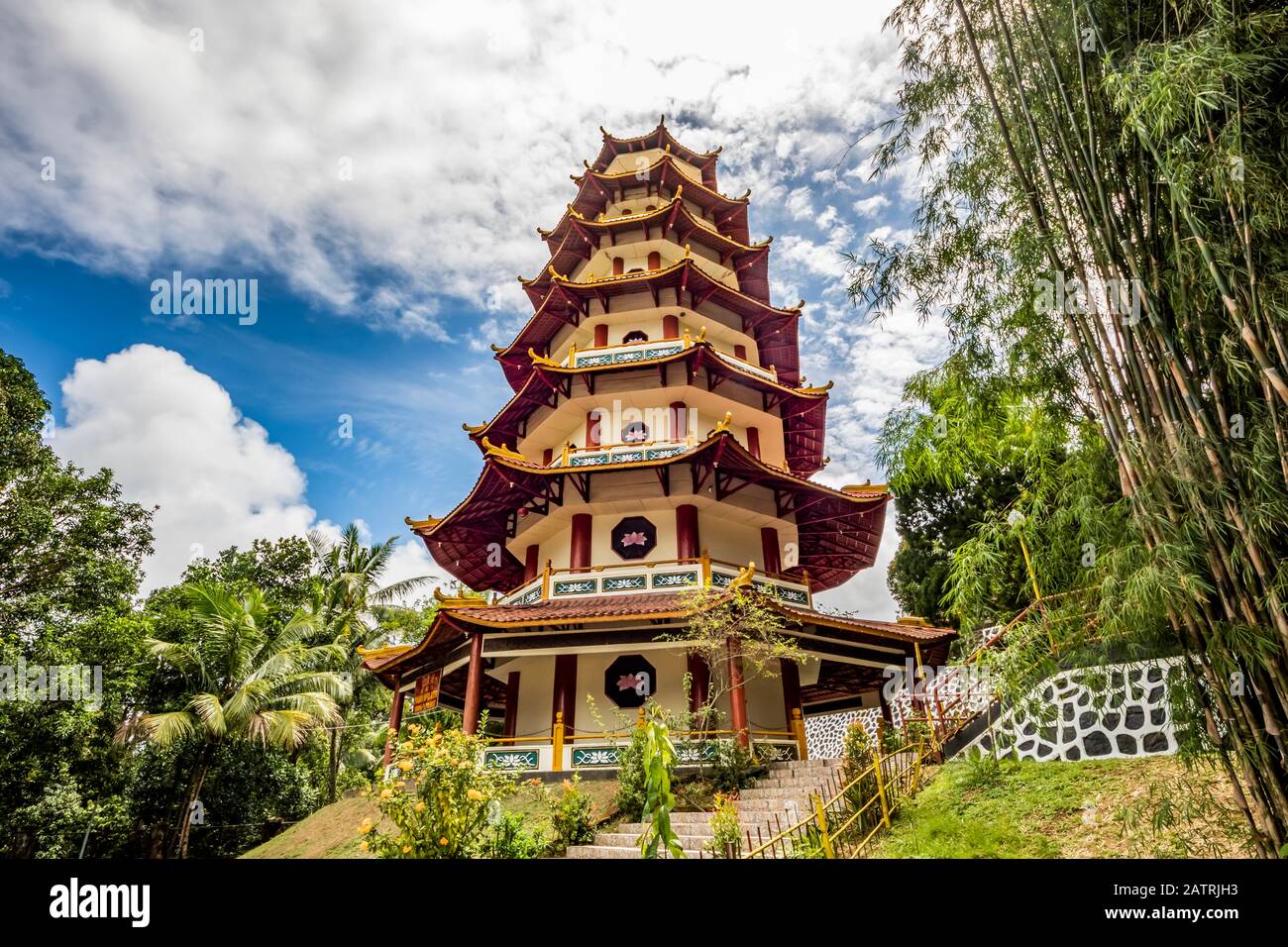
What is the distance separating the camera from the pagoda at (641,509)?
1223cm

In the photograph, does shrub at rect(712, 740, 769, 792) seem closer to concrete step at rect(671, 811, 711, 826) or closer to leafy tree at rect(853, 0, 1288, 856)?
concrete step at rect(671, 811, 711, 826)

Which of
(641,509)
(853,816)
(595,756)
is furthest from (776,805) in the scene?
(641,509)

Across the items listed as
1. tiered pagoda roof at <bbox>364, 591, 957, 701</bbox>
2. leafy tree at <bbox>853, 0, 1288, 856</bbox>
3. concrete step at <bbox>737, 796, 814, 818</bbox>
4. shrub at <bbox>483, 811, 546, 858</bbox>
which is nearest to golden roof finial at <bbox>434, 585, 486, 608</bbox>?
tiered pagoda roof at <bbox>364, 591, 957, 701</bbox>

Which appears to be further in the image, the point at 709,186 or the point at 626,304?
the point at 709,186

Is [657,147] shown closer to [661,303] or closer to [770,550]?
[661,303]

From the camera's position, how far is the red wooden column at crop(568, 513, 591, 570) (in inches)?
562

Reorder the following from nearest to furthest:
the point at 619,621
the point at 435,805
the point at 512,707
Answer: the point at 435,805 < the point at 619,621 < the point at 512,707

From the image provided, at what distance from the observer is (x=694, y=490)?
46.5 ft

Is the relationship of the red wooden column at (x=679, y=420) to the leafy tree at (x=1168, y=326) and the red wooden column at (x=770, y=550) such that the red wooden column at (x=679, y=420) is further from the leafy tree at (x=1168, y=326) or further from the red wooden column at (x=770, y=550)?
the leafy tree at (x=1168, y=326)

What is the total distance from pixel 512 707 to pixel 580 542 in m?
3.58
